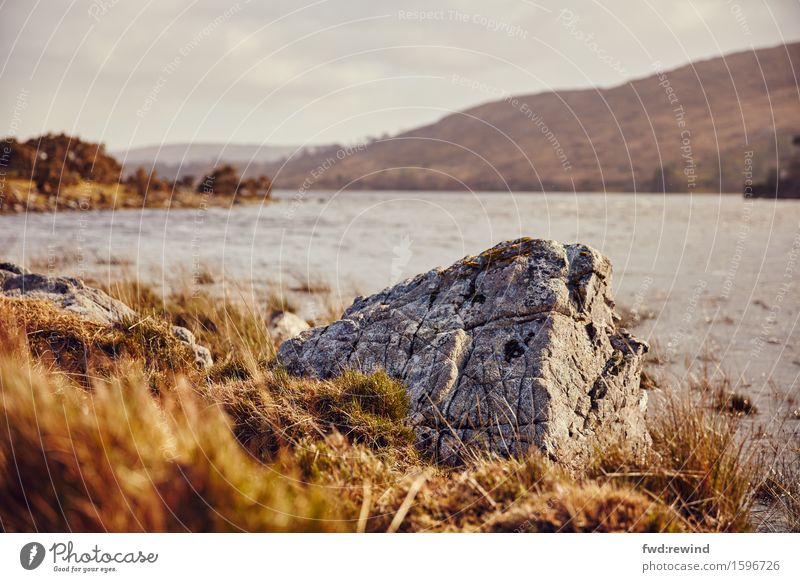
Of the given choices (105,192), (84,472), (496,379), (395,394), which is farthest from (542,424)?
(105,192)

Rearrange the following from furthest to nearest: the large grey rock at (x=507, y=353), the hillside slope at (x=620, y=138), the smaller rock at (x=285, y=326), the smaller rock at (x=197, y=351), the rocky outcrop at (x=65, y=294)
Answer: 1. the hillside slope at (x=620, y=138)
2. the smaller rock at (x=285, y=326)
3. the rocky outcrop at (x=65, y=294)
4. the smaller rock at (x=197, y=351)
5. the large grey rock at (x=507, y=353)

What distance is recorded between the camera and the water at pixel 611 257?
8.49 metres

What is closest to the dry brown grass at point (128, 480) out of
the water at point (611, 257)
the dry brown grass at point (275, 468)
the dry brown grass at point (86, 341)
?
the dry brown grass at point (275, 468)

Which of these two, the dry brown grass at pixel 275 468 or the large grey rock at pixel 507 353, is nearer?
the dry brown grass at pixel 275 468

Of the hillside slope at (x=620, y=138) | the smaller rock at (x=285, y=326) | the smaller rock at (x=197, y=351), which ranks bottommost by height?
the smaller rock at (x=285, y=326)

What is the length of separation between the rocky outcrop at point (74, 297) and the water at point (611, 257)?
4056 millimetres

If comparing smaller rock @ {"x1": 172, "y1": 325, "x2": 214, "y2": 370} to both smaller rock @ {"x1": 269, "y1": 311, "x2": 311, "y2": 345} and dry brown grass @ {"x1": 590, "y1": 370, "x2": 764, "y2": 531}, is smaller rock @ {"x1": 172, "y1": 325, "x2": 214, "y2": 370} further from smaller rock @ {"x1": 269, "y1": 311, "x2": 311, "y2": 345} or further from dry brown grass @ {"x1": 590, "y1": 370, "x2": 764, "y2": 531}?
dry brown grass @ {"x1": 590, "y1": 370, "x2": 764, "y2": 531}

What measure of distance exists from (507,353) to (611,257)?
15.1m

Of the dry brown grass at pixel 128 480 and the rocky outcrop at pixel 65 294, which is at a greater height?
the rocky outcrop at pixel 65 294

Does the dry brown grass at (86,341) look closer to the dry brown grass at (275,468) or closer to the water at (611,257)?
the dry brown grass at (275,468)

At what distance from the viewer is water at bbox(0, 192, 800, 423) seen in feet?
27.9

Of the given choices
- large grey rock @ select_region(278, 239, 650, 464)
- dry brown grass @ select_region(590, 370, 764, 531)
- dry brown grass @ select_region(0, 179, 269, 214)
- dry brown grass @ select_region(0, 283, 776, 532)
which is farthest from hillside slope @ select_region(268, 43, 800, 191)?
dry brown grass @ select_region(590, 370, 764, 531)

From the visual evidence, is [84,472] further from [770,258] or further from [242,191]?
[242,191]
